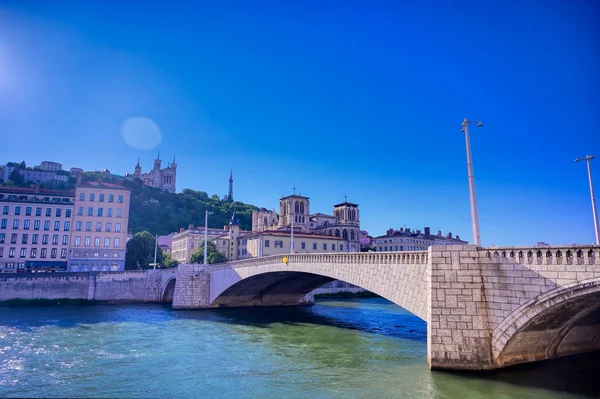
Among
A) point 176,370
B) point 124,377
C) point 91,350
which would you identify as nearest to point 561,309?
point 176,370

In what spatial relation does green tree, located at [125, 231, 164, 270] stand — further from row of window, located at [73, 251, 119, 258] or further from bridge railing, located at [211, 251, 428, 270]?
bridge railing, located at [211, 251, 428, 270]

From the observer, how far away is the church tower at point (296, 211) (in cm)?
9125

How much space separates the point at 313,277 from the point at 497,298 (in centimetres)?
2293

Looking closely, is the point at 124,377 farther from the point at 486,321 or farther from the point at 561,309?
the point at 561,309

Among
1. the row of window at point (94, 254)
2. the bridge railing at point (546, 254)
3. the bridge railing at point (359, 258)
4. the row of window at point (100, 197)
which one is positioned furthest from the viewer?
the row of window at point (100, 197)

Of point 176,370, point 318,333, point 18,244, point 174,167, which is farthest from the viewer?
point 174,167

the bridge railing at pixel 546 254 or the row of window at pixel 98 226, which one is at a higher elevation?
the row of window at pixel 98 226

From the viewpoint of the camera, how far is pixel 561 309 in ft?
47.0

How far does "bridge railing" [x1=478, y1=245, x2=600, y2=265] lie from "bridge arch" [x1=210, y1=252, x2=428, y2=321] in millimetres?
3317

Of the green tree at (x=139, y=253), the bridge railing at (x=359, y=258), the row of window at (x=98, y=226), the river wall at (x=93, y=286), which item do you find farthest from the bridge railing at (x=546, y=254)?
the green tree at (x=139, y=253)

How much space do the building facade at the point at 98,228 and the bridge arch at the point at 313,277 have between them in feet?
66.4

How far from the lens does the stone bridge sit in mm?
13438

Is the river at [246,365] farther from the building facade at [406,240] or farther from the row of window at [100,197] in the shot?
the building facade at [406,240]

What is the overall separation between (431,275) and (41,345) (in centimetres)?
2120
